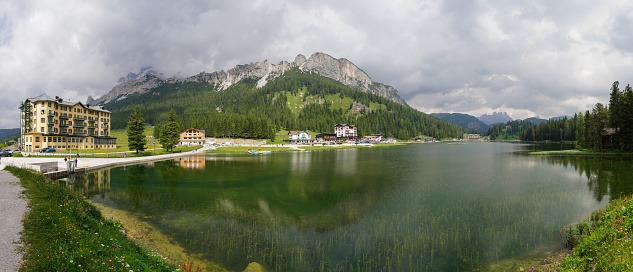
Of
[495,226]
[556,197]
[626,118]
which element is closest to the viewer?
[495,226]

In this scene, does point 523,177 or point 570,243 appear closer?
point 570,243

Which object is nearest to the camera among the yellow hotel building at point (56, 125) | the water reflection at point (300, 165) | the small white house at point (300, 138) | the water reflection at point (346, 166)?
the water reflection at point (346, 166)

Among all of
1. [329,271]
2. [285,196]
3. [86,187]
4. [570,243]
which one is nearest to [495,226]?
[570,243]

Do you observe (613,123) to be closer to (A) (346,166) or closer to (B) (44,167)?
(A) (346,166)

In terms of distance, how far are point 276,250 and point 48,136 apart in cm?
10607

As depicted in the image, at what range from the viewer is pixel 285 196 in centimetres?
2614

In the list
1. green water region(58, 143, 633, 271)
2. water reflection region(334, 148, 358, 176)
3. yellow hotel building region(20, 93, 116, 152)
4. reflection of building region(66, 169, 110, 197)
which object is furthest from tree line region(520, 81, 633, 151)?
yellow hotel building region(20, 93, 116, 152)

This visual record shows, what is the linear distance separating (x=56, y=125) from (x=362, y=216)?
11285 centimetres

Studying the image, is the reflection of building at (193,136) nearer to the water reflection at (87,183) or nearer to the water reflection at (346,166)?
the water reflection at (346,166)

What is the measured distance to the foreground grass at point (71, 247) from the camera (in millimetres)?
8173

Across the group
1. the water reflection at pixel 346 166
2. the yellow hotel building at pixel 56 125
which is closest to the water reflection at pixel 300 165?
the water reflection at pixel 346 166

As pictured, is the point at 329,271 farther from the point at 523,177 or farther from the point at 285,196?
the point at 523,177

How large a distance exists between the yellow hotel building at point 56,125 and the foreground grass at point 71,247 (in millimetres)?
93739

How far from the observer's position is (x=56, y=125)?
270ft
